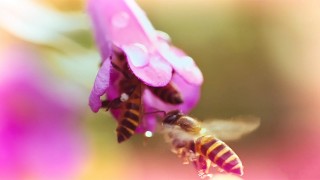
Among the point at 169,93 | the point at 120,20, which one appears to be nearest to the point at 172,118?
the point at 169,93

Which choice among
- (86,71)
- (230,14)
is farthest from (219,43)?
(86,71)

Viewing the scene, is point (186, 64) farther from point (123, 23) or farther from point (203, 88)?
point (203, 88)

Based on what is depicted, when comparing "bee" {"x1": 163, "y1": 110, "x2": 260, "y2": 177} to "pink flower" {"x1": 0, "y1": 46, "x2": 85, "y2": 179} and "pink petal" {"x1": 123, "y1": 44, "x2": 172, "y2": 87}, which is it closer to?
"pink petal" {"x1": 123, "y1": 44, "x2": 172, "y2": 87}

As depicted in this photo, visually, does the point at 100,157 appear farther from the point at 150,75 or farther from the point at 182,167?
the point at 150,75

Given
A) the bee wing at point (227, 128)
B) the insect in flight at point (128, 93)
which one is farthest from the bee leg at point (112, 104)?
the bee wing at point (227, 128)

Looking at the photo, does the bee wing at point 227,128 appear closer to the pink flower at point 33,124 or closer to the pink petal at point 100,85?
the pink petal at point 100,85
